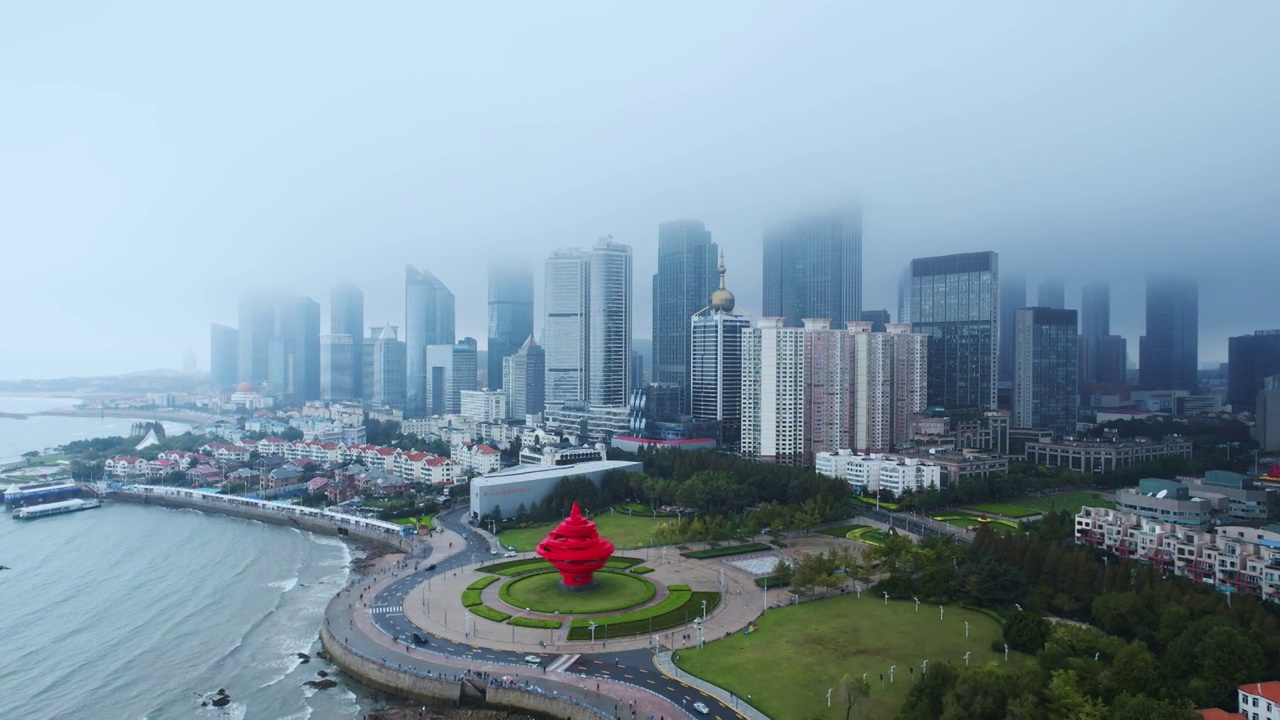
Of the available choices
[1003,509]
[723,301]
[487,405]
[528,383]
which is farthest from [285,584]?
[528,383]

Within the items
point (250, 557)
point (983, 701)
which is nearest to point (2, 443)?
point (250, 557)

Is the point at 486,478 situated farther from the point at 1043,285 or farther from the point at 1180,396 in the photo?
the point at 1043,285

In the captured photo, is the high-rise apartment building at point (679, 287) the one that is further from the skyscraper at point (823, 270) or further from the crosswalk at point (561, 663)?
the crosswalk at point (561, 663)

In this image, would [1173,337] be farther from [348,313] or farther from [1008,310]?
[348,313]

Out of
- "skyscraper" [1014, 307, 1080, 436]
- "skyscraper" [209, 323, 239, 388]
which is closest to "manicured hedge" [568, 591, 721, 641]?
"skyscraper" [1014, 307, 1080, 436]

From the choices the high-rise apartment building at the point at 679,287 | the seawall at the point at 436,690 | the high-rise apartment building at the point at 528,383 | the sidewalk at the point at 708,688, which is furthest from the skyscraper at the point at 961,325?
the seawall at the point at 436,690
